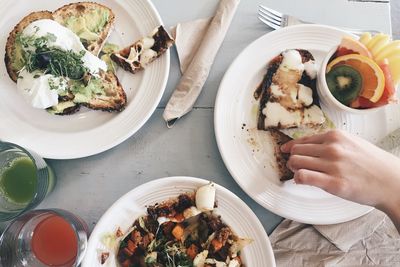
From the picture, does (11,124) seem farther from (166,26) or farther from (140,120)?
(166,26)

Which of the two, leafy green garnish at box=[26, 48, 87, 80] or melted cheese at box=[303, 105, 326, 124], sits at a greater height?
leafy green garnish at box=[26, 48, 87, 80]

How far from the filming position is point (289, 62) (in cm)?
144

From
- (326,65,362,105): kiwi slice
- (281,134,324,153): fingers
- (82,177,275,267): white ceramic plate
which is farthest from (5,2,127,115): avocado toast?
(326,65,362,105): kiwi slice

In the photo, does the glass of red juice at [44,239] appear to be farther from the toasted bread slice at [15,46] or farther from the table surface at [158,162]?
the toasted bread slice at [15,46]

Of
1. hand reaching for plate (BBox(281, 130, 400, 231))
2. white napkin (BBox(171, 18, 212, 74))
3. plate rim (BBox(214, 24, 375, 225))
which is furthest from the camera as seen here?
white napkin (BBox(171, 18, 212, 74))

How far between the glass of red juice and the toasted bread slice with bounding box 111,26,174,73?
0.47 m

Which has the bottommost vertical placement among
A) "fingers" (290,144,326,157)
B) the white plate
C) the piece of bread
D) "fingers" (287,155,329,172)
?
the piece of bread

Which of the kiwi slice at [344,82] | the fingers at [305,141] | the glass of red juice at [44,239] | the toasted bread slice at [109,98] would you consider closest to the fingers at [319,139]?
the fingers at [305,141]

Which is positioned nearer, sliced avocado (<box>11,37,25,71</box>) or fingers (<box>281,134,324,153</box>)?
Answer: fingers (<box>281,134,324,153</box>)

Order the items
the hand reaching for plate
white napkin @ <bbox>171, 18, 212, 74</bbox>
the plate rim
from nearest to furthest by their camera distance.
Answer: the hand reaching for plate, the plate rim, white napkin @ <bbox>171, 18, 212, 74</bbox>

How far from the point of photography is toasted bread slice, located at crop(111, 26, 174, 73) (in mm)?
1425

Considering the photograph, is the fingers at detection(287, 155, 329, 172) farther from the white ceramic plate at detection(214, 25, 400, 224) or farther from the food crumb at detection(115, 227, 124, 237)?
the food crumb at detection(115, 227, 124, 237)

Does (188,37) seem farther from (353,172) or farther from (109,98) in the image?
(353,172)

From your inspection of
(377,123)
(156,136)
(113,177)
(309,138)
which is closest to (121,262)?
(113,177)
